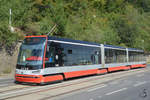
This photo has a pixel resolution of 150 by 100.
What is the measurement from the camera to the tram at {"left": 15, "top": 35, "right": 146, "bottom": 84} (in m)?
13.1

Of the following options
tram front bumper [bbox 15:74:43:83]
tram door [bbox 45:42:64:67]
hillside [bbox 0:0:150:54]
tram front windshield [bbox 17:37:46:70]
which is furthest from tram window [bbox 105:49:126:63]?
tram front bumper [bbox 15:74:43:83]

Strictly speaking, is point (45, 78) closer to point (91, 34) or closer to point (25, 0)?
point (25, 0)

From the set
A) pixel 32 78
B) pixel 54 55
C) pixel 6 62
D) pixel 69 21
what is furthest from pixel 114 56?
pixel 69 21

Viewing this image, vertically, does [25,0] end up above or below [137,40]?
above

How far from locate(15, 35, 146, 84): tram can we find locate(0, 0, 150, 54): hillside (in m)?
10.3

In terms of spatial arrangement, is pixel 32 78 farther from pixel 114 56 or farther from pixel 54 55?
pixel 114 56

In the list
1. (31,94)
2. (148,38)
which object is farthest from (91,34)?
(148,38)

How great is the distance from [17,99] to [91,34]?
33721 mm

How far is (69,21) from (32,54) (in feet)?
90.8

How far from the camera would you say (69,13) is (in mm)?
49750

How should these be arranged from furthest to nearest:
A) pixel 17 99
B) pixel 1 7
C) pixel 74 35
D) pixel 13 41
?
pixel 74 35
pixel 1 7
pixel 13 41
pixel 17 99

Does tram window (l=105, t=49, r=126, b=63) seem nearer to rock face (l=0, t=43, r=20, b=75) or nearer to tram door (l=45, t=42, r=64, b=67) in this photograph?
tram door (l=45, t=42, r=64, b=67)

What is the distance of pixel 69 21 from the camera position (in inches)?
1597

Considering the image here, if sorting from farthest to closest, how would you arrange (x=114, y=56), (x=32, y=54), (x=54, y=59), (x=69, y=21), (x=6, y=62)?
(x=69, y=21) < (x=6, y=62) < (x=114, y=56) < (x=54, y=59) < (x=32, y=54)
